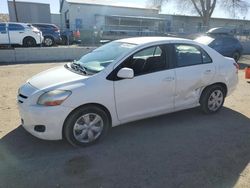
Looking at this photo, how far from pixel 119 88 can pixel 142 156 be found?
1070 mm

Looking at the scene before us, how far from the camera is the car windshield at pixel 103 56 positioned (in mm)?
4203

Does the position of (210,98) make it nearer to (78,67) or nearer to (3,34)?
(78,67)

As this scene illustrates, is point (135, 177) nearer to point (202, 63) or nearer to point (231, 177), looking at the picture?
point (231, 177)

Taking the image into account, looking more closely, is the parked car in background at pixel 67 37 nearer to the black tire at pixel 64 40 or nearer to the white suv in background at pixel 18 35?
the black tire at pixel 64 40

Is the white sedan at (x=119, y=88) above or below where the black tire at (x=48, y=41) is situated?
above

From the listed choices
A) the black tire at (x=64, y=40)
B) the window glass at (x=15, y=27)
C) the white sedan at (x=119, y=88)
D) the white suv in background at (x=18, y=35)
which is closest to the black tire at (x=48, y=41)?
the black tire at (x=64, y=40)

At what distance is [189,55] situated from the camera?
494 cm

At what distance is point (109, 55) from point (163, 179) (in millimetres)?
2244

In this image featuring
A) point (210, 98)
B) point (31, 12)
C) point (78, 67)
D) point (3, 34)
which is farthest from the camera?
point (31, 12)

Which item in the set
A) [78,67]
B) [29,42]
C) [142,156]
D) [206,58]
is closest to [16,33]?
[29,42]

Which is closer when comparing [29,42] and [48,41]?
[29,42]

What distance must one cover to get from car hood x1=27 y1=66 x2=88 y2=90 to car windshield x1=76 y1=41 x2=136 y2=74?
0.28 meters

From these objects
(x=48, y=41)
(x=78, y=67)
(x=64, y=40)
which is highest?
(x=78, y=67)

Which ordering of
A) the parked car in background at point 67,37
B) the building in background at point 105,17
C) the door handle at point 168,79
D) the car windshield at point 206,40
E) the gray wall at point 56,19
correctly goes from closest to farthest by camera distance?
the door handle at point 168,79 → the car windshield at point 206,40 → the parked car in background at point 67,37 → the building in background at point 105,17 → the gray wall at point 56,19
